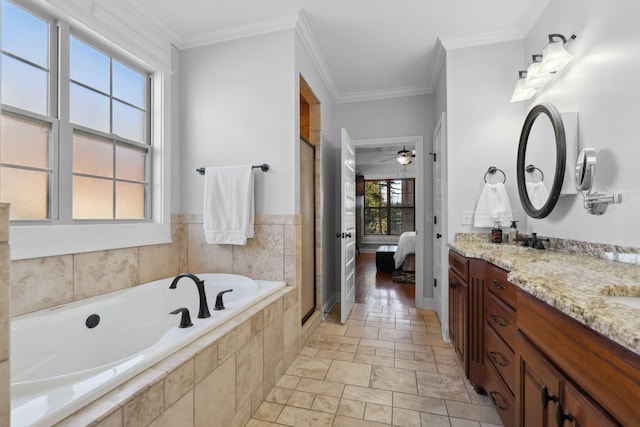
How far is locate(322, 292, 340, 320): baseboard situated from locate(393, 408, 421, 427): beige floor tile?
151cm

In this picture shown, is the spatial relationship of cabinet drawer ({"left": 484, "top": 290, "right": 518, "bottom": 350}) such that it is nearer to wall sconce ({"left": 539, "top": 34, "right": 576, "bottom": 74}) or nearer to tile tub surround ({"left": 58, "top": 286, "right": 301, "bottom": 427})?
tile tub surround ({"left": 58, "top": 286, "right": 301, "bottom": 427})

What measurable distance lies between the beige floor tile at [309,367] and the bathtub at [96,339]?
1.91 ft

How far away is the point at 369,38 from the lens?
8.45 feet

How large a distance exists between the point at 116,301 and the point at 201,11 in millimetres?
2097

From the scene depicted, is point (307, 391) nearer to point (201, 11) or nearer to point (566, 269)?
point (566, 269)

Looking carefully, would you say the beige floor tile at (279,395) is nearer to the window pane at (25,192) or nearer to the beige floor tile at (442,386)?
the beige floor tile at (442,386)

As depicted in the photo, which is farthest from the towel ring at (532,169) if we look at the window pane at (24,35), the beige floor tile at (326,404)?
the window pane at (24,35)

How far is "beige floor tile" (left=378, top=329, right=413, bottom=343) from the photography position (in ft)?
8.45

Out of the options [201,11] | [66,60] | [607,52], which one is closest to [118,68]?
[66,60]

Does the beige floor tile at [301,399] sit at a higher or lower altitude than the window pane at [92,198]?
lower

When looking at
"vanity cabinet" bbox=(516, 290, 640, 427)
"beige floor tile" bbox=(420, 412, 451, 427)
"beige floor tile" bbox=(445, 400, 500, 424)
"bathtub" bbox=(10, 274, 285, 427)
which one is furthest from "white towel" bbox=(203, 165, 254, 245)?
"vanity cabinet" bbox=(516, 290, 640, 427)

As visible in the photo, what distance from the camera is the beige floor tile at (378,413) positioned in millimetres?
1580

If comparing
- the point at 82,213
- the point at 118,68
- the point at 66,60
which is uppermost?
the point at 118,68

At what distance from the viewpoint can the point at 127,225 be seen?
6.97ft
